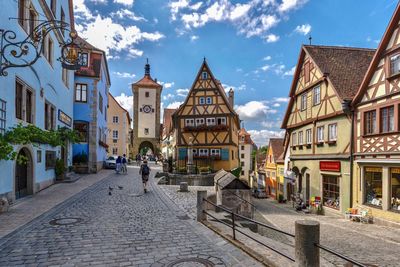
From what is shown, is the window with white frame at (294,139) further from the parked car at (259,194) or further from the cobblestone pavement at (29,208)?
the cobblestone pavement at (29,208)

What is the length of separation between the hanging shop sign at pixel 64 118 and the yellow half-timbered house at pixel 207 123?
40.2ft

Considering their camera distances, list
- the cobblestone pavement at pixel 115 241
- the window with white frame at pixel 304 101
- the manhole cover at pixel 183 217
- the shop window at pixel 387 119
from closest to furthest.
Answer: the cobblestone pavement at pixel 115 241 → the manhole cover at pixel 183 217 → the shop window at pixel 387 119 → the window with white frame at pixel 304 101

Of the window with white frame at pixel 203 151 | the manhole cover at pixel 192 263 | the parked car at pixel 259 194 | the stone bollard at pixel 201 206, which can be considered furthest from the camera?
the parked car at pixel 259 194

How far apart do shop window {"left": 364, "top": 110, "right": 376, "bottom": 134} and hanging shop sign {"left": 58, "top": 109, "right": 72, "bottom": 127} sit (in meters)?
18.6

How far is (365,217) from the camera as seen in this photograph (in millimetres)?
15094

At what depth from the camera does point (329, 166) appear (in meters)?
18.4

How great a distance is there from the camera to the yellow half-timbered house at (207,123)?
30.8m

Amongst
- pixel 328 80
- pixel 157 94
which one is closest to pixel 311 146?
pixel 328 80

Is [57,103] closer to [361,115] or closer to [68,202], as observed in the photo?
[68,202]

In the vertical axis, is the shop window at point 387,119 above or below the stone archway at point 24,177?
above

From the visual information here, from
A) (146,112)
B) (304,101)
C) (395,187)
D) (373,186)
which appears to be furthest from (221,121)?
(146,112)

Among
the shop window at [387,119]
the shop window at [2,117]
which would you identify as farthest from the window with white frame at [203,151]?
the shop window at [2,117]

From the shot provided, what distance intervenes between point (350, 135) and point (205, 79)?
57.0 feet

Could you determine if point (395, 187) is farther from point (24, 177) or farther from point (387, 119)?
point (24, 177)
